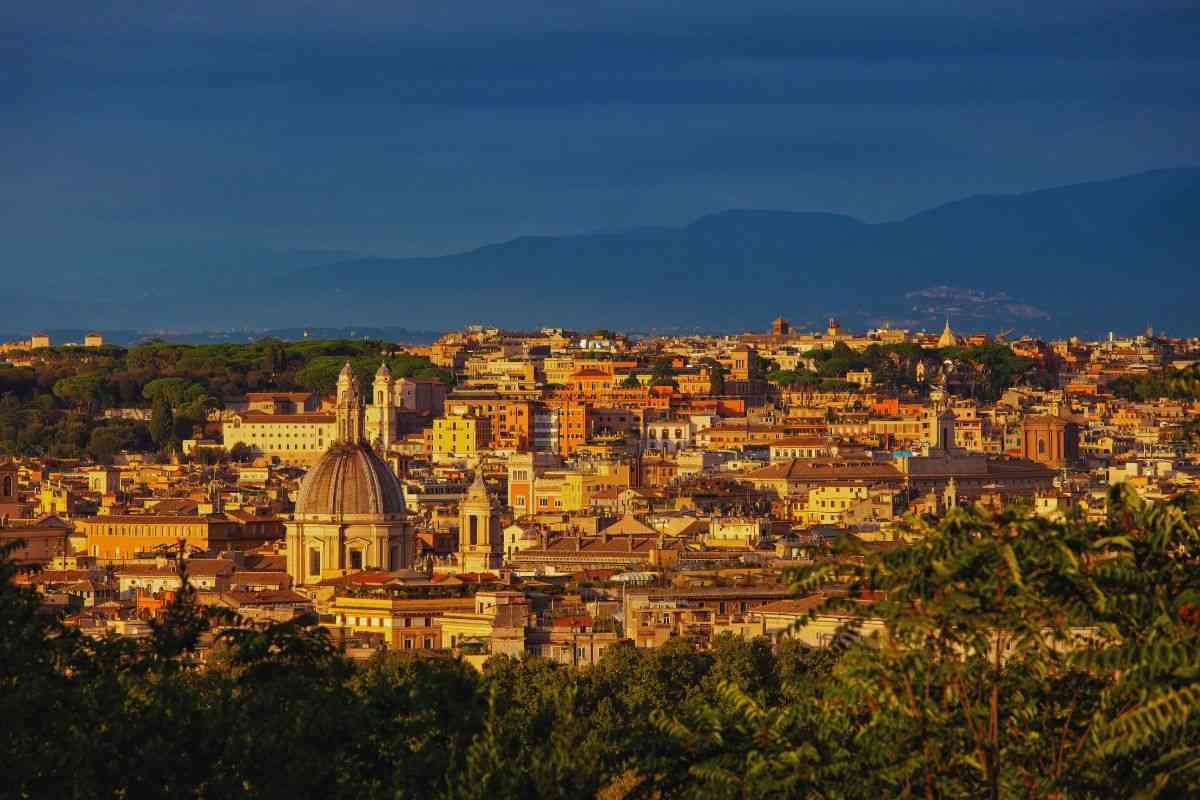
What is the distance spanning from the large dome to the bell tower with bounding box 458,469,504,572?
151 centimetres

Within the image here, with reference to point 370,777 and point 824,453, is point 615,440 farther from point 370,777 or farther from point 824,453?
point 370,777

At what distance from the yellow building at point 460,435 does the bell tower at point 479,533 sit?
42470mm

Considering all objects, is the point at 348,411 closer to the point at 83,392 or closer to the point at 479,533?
the point at 479,533

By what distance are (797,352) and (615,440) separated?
41.7 m

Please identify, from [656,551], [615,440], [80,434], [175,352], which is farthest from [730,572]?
[175,352]

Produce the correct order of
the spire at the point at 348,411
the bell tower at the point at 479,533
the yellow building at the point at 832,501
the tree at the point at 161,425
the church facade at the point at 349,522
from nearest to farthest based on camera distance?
the bell tower at the point at 479,533 < the church facade at the point at 349,522 < the spire at the point at 348,411 < the yellow building at the point at 832,501 < the tree at the point at 161,425

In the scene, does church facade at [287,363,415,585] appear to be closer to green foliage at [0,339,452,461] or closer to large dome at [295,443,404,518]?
large dome at [295,443,404,518]

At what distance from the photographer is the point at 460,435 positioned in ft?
354

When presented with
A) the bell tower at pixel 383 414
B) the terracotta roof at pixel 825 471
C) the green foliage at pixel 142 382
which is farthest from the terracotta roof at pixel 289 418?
the terracotta roof at pixel 825 471

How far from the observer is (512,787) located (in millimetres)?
17094

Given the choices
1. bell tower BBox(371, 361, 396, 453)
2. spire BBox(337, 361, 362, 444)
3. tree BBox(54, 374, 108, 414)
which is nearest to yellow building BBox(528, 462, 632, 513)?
bell tower BBox(371, 361, 396, 453)

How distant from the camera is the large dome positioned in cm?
6400

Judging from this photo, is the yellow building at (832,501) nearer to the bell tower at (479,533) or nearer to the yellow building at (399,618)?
the bell tower at (479,533)

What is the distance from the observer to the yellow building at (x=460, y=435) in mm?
107062
